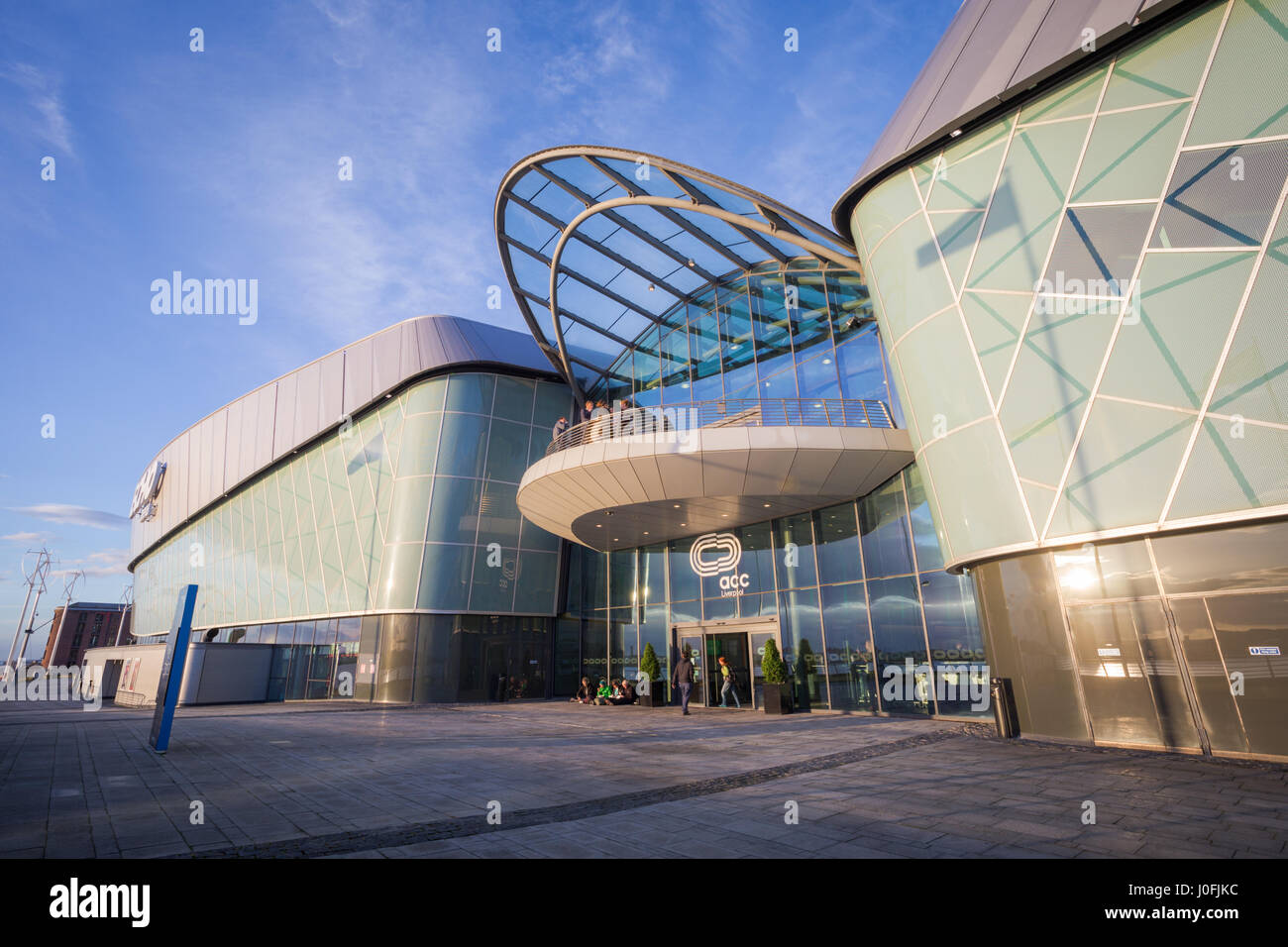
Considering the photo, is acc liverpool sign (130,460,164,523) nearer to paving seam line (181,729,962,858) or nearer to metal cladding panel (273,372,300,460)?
metal cladding panel (273,372,300,460)

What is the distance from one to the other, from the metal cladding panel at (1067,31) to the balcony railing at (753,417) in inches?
301

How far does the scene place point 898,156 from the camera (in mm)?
12359

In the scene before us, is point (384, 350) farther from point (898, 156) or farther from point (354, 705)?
point (898, 156)

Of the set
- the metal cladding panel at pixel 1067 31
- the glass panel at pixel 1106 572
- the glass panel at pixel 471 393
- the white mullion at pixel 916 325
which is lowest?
the glass panel at pixel 1106 572

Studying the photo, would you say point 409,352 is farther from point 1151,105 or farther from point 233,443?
point 1151,105

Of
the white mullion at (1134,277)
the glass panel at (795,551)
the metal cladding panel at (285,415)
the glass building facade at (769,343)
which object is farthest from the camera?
the metal cladding panel at (285,415)

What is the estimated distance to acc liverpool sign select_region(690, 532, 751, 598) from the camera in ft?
65.7

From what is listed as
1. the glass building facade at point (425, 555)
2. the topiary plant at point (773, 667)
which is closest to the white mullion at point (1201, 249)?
the topiary plant at point (773, 667)

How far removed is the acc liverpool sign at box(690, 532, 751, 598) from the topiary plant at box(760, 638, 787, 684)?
2.53 m

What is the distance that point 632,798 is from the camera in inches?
260

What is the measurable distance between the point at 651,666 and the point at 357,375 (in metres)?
19.5

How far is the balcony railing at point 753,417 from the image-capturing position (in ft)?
52.4

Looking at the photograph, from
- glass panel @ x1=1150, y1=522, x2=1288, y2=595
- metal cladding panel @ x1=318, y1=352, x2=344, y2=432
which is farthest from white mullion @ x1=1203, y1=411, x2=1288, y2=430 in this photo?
metal cladding panel @ x1=318, y1=352, x2=344, y2=432

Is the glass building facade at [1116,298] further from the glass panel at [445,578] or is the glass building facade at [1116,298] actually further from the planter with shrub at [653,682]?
the glass panel at [445,578]
